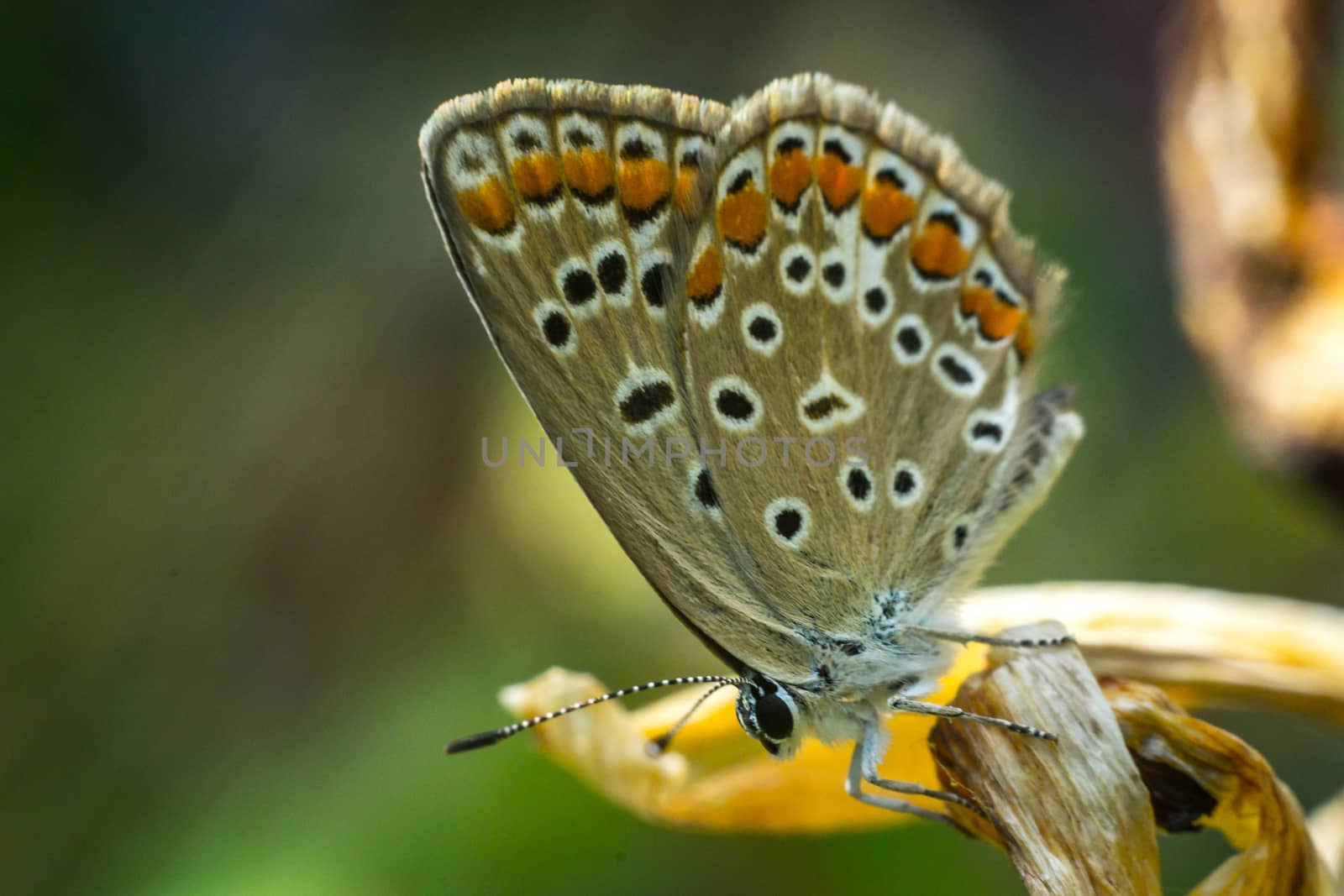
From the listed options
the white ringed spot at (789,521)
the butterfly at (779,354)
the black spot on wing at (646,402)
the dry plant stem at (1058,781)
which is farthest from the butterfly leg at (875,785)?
the black spot on wing at (646,402)

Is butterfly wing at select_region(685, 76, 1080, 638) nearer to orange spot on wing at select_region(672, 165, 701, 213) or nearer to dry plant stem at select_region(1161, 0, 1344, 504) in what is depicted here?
orange spot on wing at select_region(672, 165, 701, 213)

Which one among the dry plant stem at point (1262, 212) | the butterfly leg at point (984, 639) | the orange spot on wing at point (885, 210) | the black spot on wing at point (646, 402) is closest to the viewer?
the butterfly leg at point (984, 639)

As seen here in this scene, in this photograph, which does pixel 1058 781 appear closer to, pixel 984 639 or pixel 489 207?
pixel 984 639

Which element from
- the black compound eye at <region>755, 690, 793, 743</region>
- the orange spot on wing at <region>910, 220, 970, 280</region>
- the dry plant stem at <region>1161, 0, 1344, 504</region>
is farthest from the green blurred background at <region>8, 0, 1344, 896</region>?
the orange spot on wing at <region>910, 220, 970, 280</region>

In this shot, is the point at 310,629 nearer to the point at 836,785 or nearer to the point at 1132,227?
the point at 836,785

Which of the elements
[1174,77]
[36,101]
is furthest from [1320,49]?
[36,101]

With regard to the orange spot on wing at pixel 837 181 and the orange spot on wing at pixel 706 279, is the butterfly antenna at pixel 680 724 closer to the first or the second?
the orange spot on wing at pixel 706 279

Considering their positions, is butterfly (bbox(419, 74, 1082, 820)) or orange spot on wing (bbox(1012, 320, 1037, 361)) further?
orange spot on wing (bbox(1012, 320, 1037, 361))
